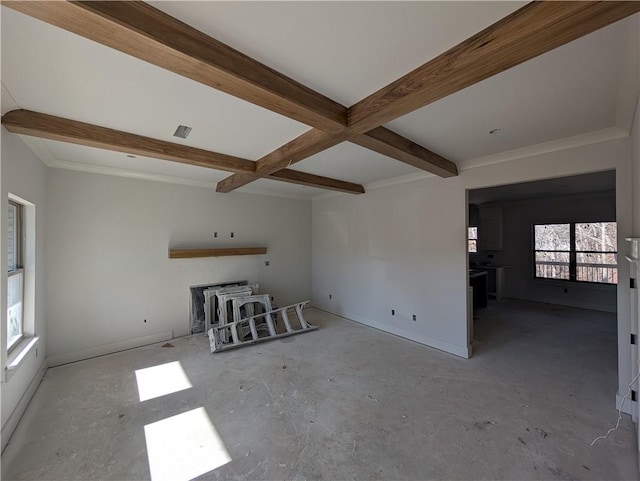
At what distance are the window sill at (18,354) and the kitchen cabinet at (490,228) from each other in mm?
9035

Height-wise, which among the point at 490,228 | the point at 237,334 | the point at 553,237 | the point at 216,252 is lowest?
the point at 237,334

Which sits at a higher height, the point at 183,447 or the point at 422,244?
the point at 422,244

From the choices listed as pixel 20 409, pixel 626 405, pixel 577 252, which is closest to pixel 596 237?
pixel 577 252

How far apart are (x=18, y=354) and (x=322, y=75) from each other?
11.7 feet

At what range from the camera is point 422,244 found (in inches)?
162

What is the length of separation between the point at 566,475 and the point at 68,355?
524 centimetres

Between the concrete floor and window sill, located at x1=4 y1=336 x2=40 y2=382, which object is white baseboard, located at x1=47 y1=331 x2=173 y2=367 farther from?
window sill, located at x1=4 y1=336 x2=40 y2=382

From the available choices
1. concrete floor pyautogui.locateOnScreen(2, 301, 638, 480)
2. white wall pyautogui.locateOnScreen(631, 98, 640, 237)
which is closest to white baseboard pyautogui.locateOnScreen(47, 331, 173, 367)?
concrete floor pyautogui.locateOnScreen(2, 301, 638, 480)

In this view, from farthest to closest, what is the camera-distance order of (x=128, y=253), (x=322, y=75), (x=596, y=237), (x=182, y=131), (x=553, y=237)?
(x=553, y=237), (x=596, y=237), (x=128, y=253), (x=182, y=131), (x=322, y=75)

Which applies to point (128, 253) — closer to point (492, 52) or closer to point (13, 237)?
point (13, 237)

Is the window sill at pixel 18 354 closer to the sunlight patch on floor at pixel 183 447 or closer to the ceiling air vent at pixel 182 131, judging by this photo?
the sunlight patch on floor at pixel 183 447

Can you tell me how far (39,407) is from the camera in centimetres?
250

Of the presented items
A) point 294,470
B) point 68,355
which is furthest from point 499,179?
point 68,355

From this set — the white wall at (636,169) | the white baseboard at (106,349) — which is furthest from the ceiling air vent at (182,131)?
the white wall at (636,169)
